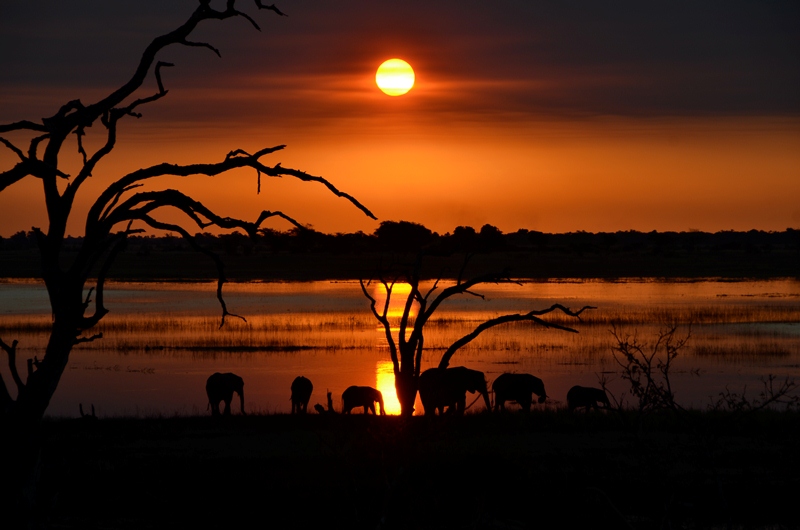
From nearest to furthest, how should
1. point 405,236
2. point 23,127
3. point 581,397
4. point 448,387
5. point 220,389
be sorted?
point 23,127 < point 448,387 < point 220,389 < point 581,397 < point 405,236

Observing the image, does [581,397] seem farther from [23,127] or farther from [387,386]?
[23,127]

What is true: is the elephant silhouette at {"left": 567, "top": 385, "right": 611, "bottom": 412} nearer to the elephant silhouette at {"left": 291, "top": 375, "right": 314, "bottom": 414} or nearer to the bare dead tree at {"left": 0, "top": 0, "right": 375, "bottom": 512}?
the elephant silhouette at {"left": 291, "top": 375, "right": 314, "bottom": 414}

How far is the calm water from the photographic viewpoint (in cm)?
2503

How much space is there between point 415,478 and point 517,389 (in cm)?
888

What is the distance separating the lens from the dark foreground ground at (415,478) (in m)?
11.4

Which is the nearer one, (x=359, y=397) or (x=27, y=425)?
(x=27, y=425)

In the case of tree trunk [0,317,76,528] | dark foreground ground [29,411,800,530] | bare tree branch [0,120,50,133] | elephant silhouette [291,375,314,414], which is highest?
bare tree branch [0,120,50,133]

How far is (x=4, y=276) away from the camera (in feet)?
263

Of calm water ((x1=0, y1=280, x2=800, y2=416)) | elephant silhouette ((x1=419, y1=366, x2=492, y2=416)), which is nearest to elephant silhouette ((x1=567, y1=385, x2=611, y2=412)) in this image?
elephant silhouette ((x1=419, y1=366, x2=492, y2=416))

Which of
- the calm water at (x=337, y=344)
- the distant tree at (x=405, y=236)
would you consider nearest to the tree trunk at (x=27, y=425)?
the calm water at (x=337, y=344)

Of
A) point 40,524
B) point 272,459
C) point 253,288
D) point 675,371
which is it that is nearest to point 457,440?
point 272,459

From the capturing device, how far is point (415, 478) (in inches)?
498

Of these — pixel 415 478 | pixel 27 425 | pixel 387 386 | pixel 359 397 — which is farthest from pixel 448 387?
pixel 27 425

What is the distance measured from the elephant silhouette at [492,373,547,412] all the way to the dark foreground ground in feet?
14.4
